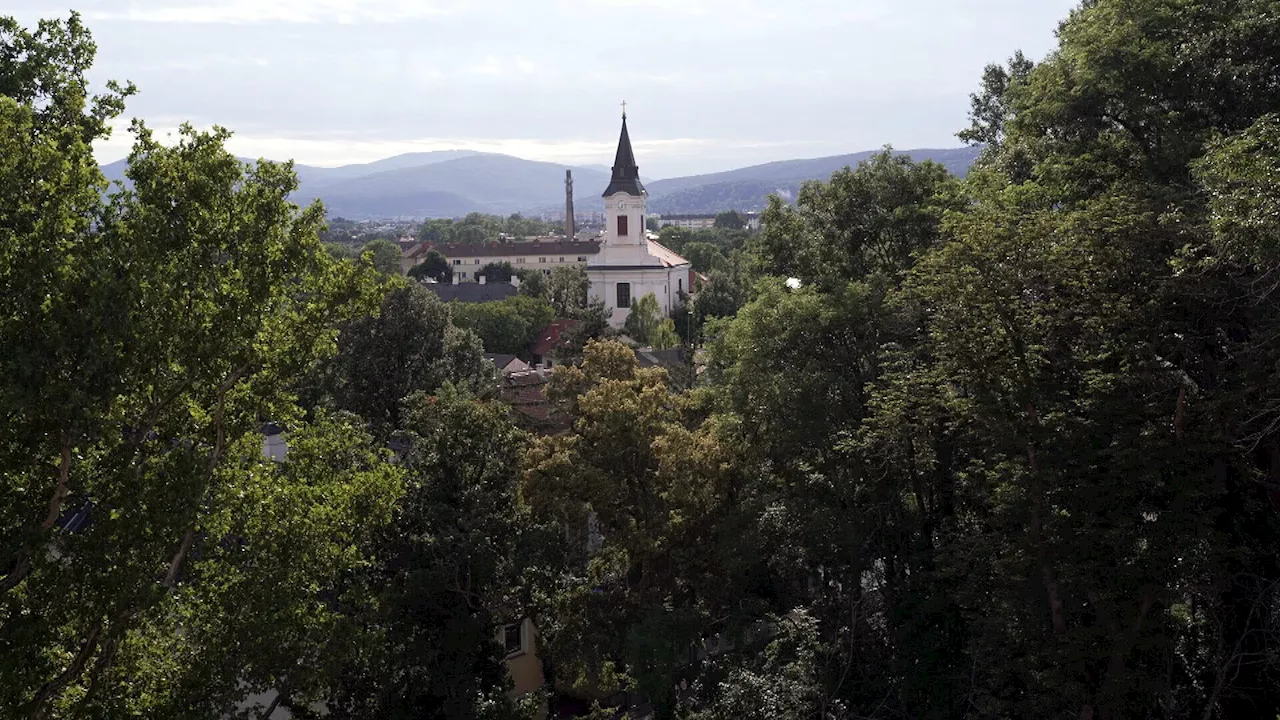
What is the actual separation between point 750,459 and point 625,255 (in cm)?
5397

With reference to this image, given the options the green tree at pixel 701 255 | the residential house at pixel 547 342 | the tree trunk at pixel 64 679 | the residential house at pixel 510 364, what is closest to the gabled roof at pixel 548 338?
the residential house at pixel 547 342

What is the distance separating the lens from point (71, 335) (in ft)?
30.6

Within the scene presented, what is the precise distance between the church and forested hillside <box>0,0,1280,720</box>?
49427 millimetres

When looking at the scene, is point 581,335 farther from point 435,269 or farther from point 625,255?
point 435,269

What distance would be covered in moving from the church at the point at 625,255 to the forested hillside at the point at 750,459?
162ft

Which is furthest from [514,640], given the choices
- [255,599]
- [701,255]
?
[701,255]

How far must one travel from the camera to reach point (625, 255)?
7294cm

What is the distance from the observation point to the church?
237ft

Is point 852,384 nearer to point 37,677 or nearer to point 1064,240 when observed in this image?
point 1064,240

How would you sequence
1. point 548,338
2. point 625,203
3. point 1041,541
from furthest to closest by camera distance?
point 625,203 < point 548,338 < point 1041,541

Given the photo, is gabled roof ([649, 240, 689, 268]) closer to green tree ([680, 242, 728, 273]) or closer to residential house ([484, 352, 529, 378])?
residential house ([484, 352, 529, 378])

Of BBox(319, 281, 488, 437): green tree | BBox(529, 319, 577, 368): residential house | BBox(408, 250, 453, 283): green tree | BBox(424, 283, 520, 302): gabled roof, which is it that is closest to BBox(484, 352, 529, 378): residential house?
BBox(529, 319, 577, 368): residential house

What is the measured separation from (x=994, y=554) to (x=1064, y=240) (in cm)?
406

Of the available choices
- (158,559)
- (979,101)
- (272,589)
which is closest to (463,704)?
(272,589)
